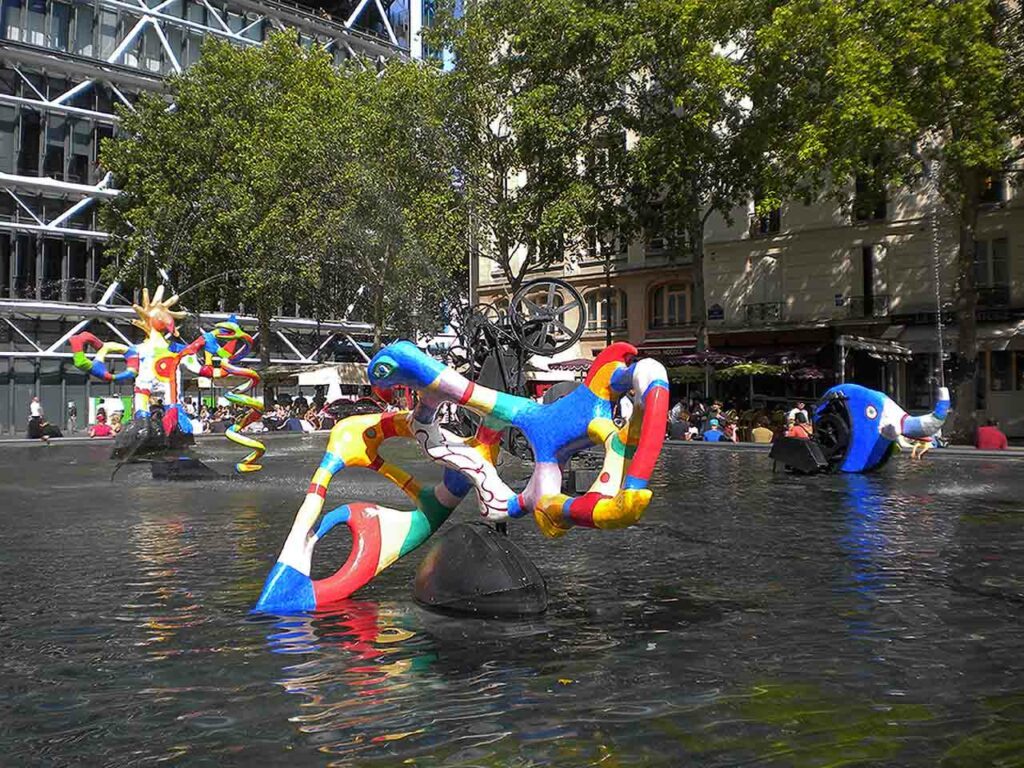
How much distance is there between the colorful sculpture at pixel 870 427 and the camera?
1627 cm

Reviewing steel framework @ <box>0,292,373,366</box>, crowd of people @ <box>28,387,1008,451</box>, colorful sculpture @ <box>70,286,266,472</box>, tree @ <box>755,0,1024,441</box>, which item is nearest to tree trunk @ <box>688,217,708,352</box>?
crowd of people @ <box>28,387,1008,451</box>

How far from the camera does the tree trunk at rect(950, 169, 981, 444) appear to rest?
26.6 meters

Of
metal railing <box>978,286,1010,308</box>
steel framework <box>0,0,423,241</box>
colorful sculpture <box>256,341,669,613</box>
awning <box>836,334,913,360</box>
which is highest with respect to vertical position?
steel framework <box>0,0,423,241</box>

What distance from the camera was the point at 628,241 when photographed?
35.4m

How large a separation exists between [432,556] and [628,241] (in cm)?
2989

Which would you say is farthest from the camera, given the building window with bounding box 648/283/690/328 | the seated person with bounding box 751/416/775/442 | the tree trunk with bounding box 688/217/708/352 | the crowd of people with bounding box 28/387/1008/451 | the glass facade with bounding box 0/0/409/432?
the glass facade with bounding box 0/0/409/432

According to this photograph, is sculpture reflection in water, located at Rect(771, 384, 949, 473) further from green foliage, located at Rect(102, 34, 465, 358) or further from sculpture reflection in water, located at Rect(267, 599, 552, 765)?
green foliage, located at Rect(102, 34, 465, 358)

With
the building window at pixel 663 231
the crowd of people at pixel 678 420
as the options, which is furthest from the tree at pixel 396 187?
the building window at pixel 663 231

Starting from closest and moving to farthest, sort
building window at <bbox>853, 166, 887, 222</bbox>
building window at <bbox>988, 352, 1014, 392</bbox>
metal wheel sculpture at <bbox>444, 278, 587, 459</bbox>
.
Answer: metal wheel sculpture at <bbox>444, 278, 587, 459</bbox> < building window at <bbox>853, 166, 887, 222</bbox> < building window at <bbox>988, 352, 1014, 392</bbox>

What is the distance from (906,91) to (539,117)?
10.8 meters

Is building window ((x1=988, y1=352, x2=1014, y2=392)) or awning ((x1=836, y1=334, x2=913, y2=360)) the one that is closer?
awning ((x1=836, y1=334, x2=913, y2=360))

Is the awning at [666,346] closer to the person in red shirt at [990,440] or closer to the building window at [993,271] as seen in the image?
the building window at [993,271]

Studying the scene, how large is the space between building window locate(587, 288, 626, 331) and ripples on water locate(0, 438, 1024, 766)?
122 feet

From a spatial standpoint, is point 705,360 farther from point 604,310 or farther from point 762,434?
point 604,310
